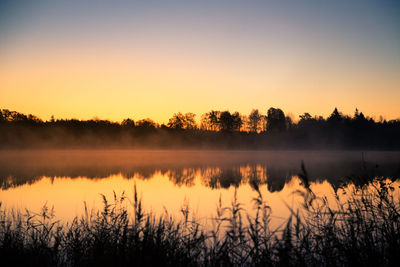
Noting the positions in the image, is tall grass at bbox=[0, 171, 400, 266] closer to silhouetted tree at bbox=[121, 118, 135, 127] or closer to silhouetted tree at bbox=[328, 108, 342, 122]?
silhouetted tree at bbox=[328, 108, 342, 122]

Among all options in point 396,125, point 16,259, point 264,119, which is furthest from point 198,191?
point 396,125

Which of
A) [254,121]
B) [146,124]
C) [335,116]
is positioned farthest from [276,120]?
[146,124]

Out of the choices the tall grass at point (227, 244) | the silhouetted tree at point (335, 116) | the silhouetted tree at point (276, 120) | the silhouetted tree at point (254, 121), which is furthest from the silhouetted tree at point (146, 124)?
the tall grass at point (227, 244)

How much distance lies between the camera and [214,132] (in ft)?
379

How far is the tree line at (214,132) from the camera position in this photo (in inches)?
3959

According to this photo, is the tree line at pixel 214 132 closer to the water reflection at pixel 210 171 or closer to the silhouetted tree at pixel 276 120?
the silhouetted tree at pixel 276 120

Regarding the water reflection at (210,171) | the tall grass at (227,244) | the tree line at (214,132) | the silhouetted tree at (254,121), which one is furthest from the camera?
the silhouetted tree at (254,121)

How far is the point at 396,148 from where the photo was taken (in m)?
100

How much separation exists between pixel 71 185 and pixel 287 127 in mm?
105815

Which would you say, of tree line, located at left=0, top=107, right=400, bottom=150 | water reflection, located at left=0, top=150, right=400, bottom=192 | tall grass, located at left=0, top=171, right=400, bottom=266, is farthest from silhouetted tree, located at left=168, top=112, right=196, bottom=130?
tall grass, located at left=0, top=171, right=400, bottom=266

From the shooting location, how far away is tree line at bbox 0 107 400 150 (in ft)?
330

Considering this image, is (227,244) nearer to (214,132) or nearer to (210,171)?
(210,171)

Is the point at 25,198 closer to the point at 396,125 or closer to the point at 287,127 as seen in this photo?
the point at 287,127

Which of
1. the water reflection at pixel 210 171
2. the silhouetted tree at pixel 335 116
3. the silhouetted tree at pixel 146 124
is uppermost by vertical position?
the silhouetted tree at pixel 335 116
